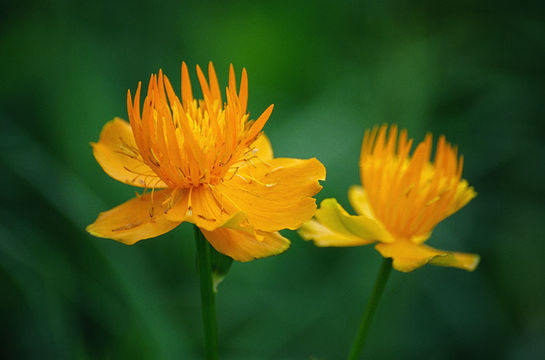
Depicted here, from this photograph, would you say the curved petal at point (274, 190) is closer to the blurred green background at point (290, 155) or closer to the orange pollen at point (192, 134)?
the orange pollen at point (192, 134)

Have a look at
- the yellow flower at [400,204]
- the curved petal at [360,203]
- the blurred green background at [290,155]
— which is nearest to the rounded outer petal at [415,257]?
the yellow flower at [400,204]

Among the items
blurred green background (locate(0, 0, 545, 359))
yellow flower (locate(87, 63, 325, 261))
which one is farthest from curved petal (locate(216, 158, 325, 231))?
blurred green background (locate(0, 0, 545, 359))

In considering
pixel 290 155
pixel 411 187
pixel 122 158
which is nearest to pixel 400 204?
pixel 411 187

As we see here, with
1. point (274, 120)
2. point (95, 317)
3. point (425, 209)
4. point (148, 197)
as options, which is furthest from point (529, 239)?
point (148, 197)

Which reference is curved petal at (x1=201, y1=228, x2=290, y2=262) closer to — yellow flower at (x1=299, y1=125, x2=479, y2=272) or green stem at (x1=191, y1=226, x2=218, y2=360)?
green stem at (x1=191, y1=226, x2=218, y2=360)

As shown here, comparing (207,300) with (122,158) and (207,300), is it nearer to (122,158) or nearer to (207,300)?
(207,300)
